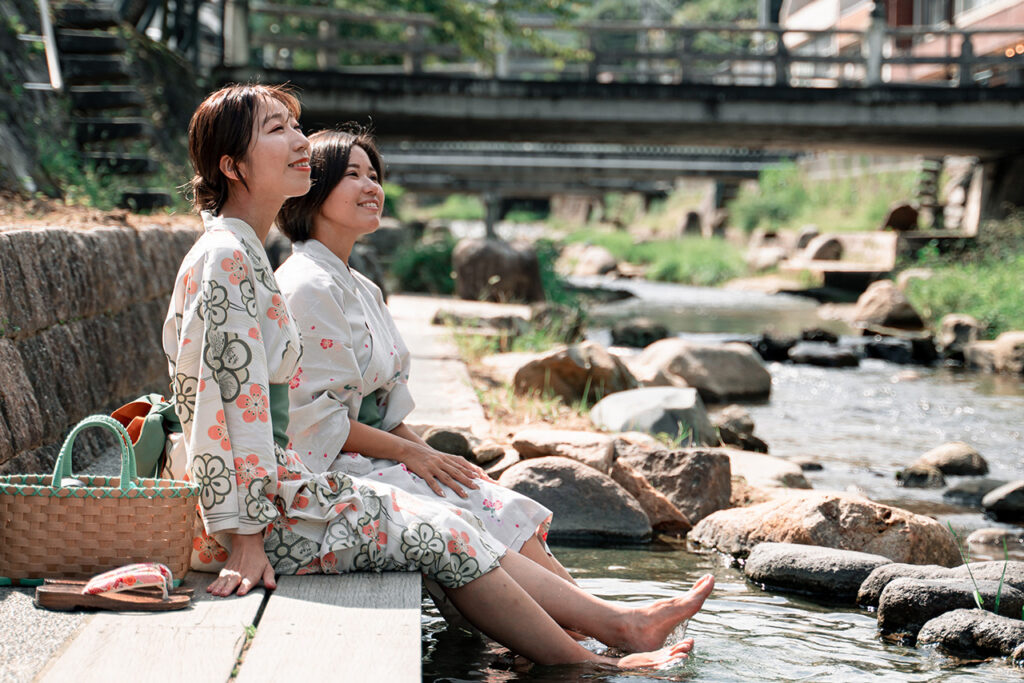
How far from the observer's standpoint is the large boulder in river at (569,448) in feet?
17.0

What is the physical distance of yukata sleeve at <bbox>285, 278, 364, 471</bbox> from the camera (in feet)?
10.5

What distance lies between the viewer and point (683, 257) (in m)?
26.5

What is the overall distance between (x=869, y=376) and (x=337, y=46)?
9.36 meters

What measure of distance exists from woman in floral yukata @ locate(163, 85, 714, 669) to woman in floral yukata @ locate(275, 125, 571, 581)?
0.18 metres

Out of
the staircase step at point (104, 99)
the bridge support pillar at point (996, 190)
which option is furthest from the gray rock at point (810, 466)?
the bridge support pillar at point (996, 190)

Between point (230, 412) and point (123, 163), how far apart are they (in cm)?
651

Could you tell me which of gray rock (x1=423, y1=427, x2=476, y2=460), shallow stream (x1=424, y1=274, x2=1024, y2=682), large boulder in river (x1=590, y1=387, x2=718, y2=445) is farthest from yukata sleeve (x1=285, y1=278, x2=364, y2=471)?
large boulder in river (x1=590, y1=387, x2=718, y2=445)

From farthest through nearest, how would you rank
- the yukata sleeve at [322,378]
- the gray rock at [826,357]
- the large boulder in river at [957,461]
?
1. the gray rock at [826,357]
2. the large boulder in river at [957,461]
3. the yukata sleeve at [322,378]

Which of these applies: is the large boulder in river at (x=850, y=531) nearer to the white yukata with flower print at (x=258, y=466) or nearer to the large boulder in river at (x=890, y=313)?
the white yukata with flower print at (x=258, y=466)

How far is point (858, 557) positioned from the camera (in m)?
4.45

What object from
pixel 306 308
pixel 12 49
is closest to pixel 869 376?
pixel 12 49

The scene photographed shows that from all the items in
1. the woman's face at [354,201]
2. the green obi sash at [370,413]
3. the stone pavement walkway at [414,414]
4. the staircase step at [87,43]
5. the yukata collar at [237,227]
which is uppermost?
the staircase step at [87,43]

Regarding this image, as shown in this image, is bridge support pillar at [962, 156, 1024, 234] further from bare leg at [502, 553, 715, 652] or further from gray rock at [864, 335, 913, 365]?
bare leg at [502, 553, 715, 652]

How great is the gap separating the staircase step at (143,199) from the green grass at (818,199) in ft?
67.0
